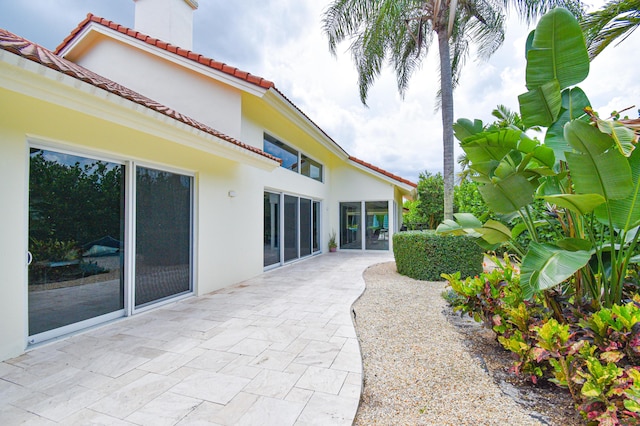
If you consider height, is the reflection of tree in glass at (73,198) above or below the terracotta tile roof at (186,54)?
below

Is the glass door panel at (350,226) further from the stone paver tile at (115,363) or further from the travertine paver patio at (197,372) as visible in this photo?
the stone paver tile at (115,363)

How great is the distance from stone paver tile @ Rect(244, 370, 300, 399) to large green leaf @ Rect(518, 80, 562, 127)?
5.09 meters

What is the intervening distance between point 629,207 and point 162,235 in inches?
331

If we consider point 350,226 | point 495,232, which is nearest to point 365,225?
point 350,226

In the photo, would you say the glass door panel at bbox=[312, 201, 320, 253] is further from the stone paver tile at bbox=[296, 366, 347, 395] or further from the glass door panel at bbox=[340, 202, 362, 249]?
the stone paver tile at bbox=[296, 366, 347, 395]

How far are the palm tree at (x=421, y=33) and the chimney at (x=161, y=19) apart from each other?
6127 mm

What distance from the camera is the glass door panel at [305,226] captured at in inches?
579

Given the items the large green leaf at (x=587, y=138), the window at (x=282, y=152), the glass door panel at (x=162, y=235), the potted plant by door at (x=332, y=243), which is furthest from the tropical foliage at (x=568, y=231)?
the potted plant by door at (x=332, y=243)

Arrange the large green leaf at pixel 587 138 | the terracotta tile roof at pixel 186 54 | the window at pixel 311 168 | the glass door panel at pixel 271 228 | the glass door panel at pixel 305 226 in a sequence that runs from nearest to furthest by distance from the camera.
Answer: the large green leaf at pixel 587 138
the terracotta tile roof at pixel 186 54
the glass door panel at pixel 271 228
the glass door panel at pixel 305 226
the window at pixel 311 168

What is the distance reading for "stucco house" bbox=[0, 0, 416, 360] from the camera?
173 inches

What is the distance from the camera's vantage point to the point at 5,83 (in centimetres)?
342

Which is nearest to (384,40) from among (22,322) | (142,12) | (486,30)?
(486,30)

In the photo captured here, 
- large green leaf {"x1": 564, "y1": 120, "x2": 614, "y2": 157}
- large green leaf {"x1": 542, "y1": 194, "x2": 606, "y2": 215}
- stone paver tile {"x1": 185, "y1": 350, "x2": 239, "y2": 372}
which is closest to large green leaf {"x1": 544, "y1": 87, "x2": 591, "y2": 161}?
large green leaf {"x1": 564, "y1": 120, "x2": 614, "y2": 157}

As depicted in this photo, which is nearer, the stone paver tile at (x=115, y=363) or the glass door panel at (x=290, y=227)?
the stone paver tile at (x=115, y=363)
